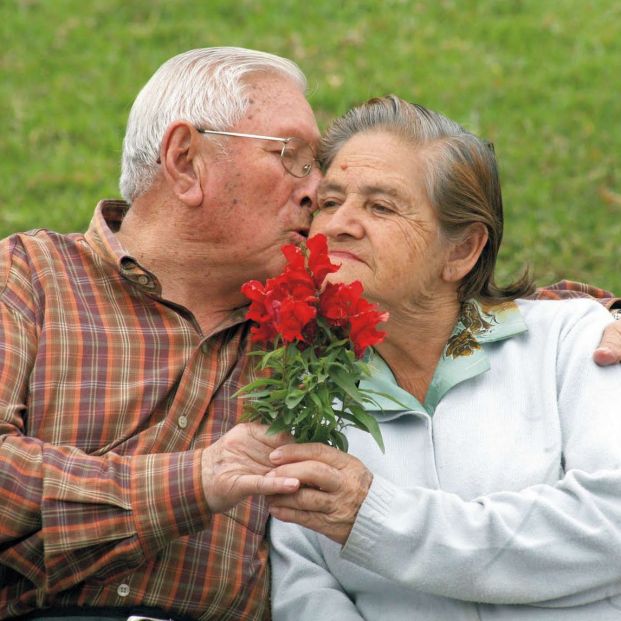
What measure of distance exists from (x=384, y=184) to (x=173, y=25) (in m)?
5.74

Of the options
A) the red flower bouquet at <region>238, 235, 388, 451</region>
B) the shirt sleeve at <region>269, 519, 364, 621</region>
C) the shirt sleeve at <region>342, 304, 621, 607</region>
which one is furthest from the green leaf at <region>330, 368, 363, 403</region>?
the shirt sleeve at <region>269, 519, 364, 621</region>

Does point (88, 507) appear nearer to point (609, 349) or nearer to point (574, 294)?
point (609, 349)

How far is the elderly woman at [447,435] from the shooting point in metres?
3.70

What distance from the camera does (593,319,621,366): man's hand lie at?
13.3ft

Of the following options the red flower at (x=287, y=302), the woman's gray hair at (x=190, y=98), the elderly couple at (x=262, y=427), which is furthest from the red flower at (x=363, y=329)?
the woman's gray hair at (x=190, y=98)

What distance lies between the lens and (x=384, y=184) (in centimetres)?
426

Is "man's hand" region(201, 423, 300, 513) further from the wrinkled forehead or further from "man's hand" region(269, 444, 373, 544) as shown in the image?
the wrinkled forehead

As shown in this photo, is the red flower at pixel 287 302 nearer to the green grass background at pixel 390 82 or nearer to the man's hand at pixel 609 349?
the man's hand at pixel 609 349

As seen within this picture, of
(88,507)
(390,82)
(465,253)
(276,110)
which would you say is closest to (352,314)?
(88,507)

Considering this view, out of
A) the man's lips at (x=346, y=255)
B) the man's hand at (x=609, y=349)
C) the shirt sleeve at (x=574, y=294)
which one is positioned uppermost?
the man's lips at (x=346, y=255)

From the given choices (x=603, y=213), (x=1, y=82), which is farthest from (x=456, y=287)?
(x=1, y=82)

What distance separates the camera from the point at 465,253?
4461 mm

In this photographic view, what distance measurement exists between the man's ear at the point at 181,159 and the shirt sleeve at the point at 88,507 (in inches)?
51.4

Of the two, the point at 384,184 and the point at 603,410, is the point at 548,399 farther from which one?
the point at 384,184
